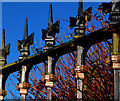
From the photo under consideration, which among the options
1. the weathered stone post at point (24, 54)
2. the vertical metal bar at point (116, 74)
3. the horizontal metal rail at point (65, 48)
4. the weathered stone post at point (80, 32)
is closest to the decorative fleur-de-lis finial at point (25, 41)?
the weathered stone post at point (24, 54)

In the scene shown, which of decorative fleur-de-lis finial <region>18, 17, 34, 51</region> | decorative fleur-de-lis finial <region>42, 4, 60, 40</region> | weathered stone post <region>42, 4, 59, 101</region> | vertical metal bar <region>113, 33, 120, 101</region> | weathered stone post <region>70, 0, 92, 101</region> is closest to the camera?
vertical metal bar <region>113, 33, 120, 101</region>

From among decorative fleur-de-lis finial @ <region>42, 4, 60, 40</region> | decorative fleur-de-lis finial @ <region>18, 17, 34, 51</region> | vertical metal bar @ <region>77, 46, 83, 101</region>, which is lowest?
vertical metal bar @ <region>77, 46, 83, 101</region>

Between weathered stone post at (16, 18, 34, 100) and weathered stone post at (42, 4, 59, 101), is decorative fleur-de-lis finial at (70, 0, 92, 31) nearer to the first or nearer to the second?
weathered stone post at (42, 4, 59, 101)

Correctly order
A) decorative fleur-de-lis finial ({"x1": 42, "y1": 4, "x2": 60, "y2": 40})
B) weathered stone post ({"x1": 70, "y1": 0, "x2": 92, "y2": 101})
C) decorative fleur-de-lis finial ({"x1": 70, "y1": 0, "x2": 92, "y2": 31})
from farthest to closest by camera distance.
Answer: decorative fleur-de-lis finial ({"x1": 42, "y1": 4, "x2": 60, "y2": 40}), decorative fleur-de-lis finial ({"x1": 70, "y1": 0, "x2": 92, "y2": 31}), weathered stone post ({"x1": 70, "y1": 0, "x2": 92, "y2": 101})

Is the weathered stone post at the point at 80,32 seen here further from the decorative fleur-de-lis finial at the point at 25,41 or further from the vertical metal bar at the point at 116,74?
the decorative fleur-de-lis finial at the point at 25,41

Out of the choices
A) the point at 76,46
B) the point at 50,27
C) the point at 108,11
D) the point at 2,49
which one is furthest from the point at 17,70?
the point at 108,11

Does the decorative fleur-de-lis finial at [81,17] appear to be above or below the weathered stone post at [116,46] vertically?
above

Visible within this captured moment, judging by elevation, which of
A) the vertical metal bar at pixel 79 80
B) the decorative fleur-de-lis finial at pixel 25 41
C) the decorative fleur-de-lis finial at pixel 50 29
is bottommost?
the vertical metal bar at pixel 79 80

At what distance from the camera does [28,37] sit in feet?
25.4

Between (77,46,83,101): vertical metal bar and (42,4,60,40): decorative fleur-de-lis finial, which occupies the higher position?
(42,4,60,40): decorative fleur-de-lis finial

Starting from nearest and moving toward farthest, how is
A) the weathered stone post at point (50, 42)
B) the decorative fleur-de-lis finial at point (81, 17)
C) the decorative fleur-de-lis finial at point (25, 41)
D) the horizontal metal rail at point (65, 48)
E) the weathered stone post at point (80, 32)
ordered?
the horizontal metal rail at point (65, 48), the weathered stone post at point (80, 32), the decorative fleur-de-lis finial at point (81, 17), the weathered stone post at point (50, 42), the decorative fleur-de-lis finial at point (25, 41)

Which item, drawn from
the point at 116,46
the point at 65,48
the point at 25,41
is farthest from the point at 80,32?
the point at 25,41

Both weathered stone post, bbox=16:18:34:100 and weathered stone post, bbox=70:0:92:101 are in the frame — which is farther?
weathered stone post, bbox=16:18:34:100

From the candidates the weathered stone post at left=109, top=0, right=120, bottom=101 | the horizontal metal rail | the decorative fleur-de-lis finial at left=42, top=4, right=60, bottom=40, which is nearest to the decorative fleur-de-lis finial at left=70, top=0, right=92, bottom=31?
the horizontal metal rail
